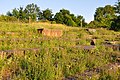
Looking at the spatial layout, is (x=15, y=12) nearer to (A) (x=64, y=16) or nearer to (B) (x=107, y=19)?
(A) (x=64, y=16)

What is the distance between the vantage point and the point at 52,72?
4.97 m

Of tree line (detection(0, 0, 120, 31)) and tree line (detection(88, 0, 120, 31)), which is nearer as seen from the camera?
tree line (detection(88, 0, 120, 31))

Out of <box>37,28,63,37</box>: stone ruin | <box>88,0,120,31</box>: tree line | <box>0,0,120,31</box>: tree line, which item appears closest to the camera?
<box>37,28,63,37</box>: stone ruin

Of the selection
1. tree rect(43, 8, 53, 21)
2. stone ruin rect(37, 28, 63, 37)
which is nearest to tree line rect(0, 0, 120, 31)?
tree rect(43, 8, 53, 21)

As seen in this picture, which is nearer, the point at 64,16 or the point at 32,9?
the point at 64,16

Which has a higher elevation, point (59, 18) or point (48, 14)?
point (48, 14)

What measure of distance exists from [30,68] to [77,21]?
62.8m

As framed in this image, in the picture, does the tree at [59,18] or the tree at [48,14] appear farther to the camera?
the tree at [48,14]

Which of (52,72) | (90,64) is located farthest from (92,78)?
(90,64)

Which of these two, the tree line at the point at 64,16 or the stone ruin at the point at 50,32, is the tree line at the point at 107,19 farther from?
the stone ruin at the point at 50,32

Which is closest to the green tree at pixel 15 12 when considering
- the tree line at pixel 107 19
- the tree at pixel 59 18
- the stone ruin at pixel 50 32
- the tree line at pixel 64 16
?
the tree line at pixel 64 16

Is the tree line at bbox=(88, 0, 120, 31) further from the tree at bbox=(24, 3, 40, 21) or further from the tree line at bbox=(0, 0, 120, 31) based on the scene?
the tree at bbox=(24, 3, 40, 21)

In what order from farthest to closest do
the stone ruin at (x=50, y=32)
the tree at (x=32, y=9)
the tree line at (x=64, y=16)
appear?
1. the tree at (x=32, y=9)
2. the tree line at (x=64, y=16)
3. the stone ruin at (x=50, y=32)

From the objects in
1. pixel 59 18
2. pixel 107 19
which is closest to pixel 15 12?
pixel 59 18
